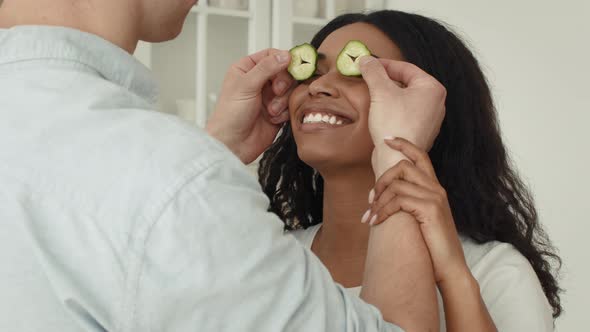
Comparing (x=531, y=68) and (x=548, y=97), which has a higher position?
(x=531, y=68)

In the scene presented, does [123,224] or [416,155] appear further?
[416,155]

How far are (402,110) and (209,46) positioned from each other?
6.06 feet

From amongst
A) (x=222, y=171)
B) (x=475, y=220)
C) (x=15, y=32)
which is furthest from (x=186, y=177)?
(x=475, y=220)

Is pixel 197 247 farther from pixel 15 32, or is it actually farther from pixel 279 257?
pixel 15 32

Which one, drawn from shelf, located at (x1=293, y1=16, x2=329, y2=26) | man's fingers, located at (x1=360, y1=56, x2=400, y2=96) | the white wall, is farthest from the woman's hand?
the white wall

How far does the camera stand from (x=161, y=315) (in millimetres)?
648

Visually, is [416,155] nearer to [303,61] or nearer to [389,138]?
[389,138]

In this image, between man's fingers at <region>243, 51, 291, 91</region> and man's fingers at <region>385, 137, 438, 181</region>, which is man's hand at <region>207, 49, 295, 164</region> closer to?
man's fingers at <region>243, 51, 291, 91</region>

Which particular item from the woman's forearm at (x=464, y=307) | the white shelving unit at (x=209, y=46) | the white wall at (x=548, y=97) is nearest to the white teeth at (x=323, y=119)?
the woman's forearm at (x=464, y=307)

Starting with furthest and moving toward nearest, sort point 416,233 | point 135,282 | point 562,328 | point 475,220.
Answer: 1. point 562,328
2. point 475,220
3. point 416,233
4. point 135,282

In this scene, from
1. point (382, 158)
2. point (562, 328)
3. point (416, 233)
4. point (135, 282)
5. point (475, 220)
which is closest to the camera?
point (135, 282)

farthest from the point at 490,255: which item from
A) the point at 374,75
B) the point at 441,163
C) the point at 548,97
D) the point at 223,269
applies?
the point at 548,97

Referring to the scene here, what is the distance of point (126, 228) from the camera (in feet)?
2.09

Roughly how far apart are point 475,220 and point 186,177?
0.94m
